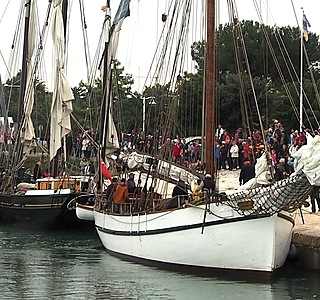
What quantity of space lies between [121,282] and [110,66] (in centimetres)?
1191

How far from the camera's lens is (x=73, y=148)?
42.8 m

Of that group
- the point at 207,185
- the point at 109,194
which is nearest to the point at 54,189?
the point at 109,194

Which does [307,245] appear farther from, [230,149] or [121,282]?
[230,149]

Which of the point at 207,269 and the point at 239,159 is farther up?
the point at 239,159

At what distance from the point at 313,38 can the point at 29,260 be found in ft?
171

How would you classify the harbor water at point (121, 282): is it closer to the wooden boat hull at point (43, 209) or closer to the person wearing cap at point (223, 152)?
the wooden boat hull at point (43, 209)

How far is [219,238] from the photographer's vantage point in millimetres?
20891

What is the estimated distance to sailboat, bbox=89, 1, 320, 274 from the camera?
19.8 m

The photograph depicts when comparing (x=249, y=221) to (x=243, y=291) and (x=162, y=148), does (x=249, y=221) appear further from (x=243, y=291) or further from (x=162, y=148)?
(x=162, y=148)

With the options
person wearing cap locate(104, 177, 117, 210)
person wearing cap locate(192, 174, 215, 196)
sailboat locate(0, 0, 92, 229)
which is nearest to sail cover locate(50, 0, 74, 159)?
sailboat locate(0, 0, 92, 229)

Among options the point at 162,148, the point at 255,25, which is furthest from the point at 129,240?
the point at 255,25

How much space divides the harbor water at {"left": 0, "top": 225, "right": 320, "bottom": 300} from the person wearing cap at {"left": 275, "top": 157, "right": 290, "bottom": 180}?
509cm

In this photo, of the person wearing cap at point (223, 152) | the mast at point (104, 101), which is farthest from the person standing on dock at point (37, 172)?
the person wearing cap at point (223, 152)

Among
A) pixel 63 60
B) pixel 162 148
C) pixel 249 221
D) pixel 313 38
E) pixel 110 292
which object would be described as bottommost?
pixel 110 292
